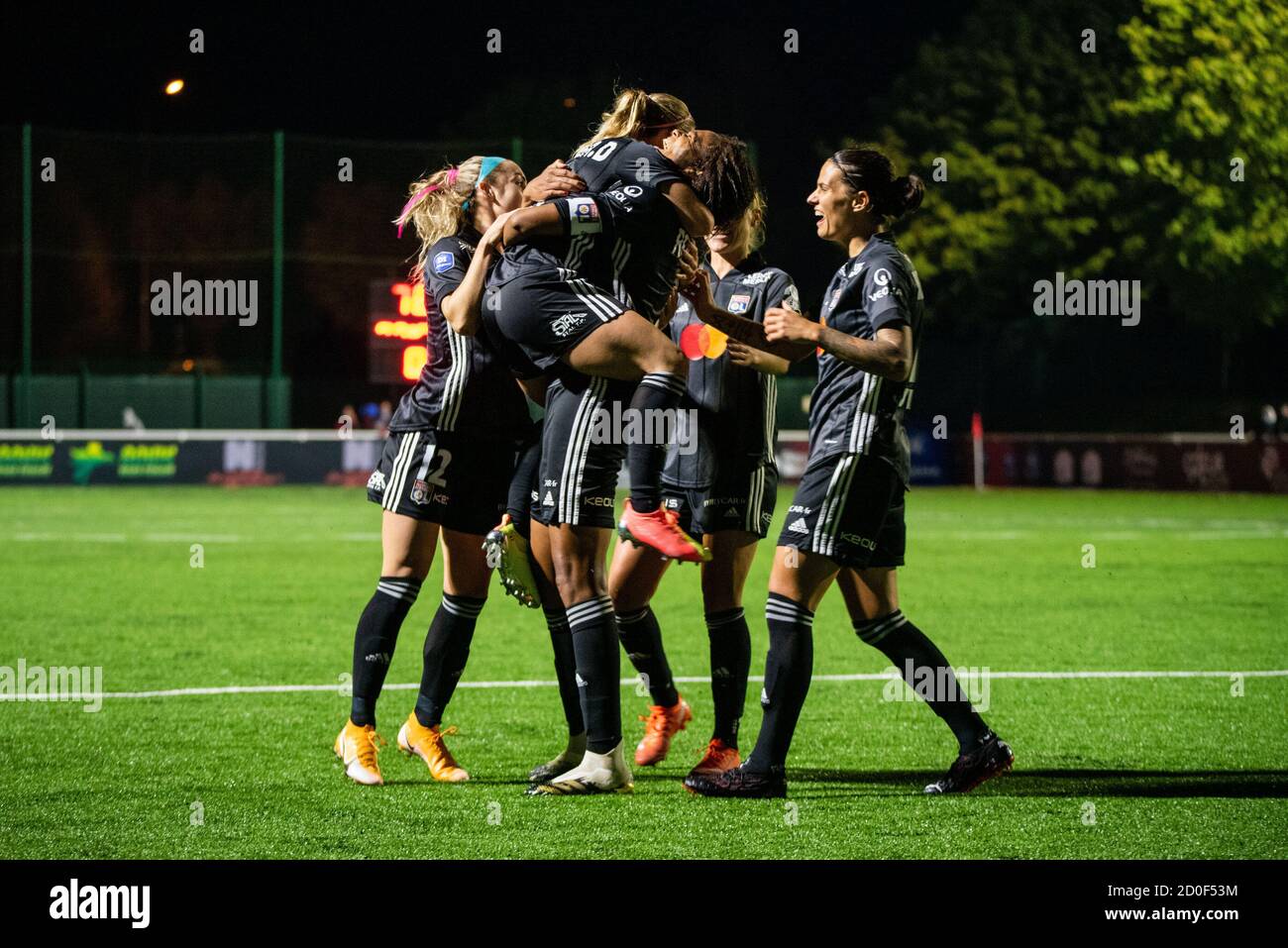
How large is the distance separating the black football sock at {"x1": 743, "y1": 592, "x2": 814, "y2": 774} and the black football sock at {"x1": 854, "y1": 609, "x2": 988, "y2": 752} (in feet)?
1.02

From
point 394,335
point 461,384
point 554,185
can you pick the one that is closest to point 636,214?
point 554,185

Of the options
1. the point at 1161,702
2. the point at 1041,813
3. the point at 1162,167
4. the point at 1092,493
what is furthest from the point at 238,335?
the point at 1041,813

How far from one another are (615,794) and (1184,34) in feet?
97.5

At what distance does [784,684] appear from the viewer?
19.1 feet

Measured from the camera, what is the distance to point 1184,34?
32.3 meters

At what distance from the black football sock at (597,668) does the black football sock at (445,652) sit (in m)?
0.76

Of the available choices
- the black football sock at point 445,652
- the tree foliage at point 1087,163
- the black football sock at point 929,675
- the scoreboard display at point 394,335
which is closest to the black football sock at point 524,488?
the black football sock at point 445,652

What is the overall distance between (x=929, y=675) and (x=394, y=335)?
20.4m

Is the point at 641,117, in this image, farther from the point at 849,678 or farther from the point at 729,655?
the point at 849,678

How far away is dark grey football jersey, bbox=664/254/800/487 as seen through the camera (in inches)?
261

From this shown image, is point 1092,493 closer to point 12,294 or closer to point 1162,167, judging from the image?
point 1162,167

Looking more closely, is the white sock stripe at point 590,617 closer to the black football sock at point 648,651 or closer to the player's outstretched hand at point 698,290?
the black football sock at point 648,651

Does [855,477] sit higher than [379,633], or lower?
higher

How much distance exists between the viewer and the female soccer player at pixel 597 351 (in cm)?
551
